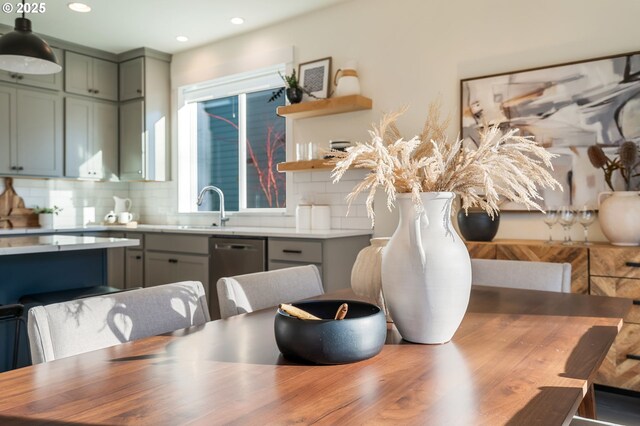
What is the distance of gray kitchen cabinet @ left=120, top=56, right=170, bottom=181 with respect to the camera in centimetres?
512

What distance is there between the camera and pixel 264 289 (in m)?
1.64

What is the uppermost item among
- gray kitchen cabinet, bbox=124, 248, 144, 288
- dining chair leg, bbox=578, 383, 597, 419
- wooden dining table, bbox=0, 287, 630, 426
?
wooden dining table, bbox=0, 287, 630, 426

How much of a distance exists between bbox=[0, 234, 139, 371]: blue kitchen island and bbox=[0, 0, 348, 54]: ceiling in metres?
2.17

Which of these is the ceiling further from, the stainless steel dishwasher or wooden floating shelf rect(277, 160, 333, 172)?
the stainless steel dishwasher

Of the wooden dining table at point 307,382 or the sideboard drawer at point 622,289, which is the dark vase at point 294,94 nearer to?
the sideboard drawer at point 622,289

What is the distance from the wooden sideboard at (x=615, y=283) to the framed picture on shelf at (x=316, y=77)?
2.13 metres

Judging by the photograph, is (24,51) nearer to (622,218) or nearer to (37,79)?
(37,79)

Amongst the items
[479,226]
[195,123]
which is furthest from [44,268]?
[195,123]

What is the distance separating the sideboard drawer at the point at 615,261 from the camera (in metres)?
2.49

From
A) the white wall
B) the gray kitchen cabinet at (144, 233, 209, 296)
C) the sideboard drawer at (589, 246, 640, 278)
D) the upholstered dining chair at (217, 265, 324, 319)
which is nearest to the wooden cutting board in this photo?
the gray kitchen cabinet at (144, 233, 209, 296)

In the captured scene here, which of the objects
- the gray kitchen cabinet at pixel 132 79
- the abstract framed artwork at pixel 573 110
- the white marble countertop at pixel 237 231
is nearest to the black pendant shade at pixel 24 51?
the white marble countertop at pixel 237 231

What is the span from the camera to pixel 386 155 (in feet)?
3.56

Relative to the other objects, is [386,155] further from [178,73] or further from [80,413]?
[178,73]

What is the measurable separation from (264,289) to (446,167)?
2.51 ft
